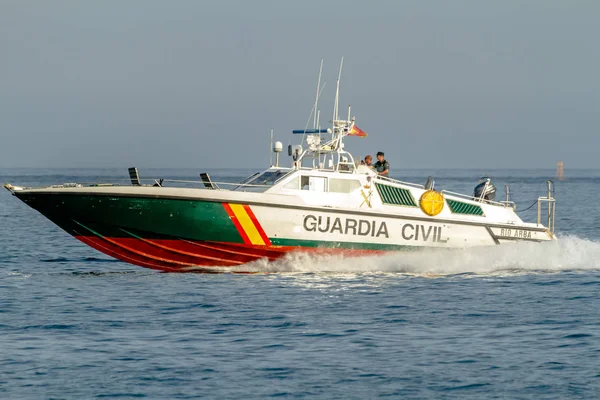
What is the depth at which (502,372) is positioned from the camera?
406 inches

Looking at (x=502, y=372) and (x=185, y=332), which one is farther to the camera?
(x=185, y=332)

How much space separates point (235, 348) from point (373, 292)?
16.7 ft

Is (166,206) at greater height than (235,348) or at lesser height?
greater

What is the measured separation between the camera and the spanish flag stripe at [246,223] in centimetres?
1720

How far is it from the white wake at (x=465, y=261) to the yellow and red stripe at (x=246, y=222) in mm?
684

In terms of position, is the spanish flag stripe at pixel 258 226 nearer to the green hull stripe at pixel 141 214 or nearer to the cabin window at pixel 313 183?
the green hull stripe at pixel 141 214

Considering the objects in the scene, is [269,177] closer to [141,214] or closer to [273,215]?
[273,215]

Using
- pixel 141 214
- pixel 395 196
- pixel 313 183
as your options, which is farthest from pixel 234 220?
pixel 395 196

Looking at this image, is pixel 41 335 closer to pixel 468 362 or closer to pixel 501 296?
pixel 468 362

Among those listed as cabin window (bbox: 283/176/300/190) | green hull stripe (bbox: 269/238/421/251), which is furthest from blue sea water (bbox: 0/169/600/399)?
cabin window (bbox: 283/176/300/190)

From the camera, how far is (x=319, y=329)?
1259 centimetres

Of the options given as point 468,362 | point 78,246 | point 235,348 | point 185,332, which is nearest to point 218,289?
point 185,332

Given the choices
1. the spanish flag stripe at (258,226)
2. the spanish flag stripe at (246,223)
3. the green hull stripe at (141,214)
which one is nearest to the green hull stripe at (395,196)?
the spanish flag stripe at (258,226)

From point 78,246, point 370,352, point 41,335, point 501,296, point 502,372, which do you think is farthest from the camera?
point 78,246
